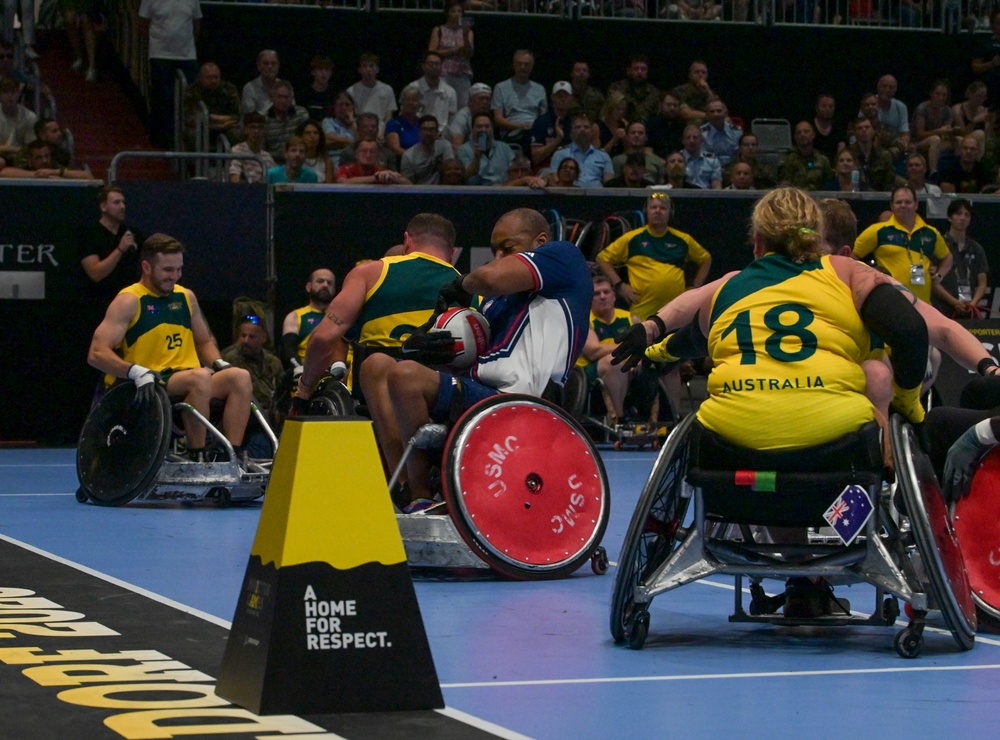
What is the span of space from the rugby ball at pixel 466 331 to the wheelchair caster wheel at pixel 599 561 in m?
0.97

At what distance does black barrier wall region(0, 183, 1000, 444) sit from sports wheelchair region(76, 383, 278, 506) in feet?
12.4

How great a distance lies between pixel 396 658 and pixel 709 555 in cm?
139

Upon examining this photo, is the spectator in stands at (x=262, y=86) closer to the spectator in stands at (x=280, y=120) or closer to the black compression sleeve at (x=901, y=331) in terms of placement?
the spectator in stands at (x=280, y=120)

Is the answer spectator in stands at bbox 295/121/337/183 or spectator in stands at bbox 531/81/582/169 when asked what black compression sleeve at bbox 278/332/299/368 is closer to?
spectator in stands at bbox 295/121/337/183

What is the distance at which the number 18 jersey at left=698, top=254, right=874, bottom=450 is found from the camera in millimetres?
5059

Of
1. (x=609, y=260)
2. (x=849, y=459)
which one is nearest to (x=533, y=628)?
(x=849, y=459)

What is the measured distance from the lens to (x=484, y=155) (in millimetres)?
15766

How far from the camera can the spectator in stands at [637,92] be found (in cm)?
1703

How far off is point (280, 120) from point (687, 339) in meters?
10.1

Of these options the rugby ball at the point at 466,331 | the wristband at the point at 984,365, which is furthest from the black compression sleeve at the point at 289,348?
the wristband at the point at 984,365

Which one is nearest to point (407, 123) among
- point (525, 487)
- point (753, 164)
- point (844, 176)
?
point (753, 164)

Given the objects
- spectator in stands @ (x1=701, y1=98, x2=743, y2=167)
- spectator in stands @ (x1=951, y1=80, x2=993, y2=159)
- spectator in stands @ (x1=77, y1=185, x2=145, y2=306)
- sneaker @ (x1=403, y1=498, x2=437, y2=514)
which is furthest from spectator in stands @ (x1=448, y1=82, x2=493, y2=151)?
sneaker @ (x1=403, y1=498, x2=437, y2=514)

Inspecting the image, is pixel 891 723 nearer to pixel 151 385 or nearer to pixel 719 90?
pixel 151 385

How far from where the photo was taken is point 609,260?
1447 cm
